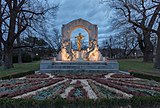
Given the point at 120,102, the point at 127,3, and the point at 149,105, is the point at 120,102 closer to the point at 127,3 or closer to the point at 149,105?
the point at 149,105

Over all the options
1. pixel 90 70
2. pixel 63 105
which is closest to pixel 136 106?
pixel 63 105

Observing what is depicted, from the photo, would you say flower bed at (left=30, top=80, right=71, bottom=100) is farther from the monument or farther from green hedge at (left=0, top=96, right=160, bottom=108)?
the monument

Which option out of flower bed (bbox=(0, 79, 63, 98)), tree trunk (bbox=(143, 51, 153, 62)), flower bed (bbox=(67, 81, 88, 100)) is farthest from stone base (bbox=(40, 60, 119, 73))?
tree trunk (bbox=(143, 51, 153, 62))

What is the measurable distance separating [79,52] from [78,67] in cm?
578

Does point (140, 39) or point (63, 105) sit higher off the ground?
point (140, 39)

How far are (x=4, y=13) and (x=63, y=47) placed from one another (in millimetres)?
7259

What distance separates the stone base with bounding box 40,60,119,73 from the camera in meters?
15.4

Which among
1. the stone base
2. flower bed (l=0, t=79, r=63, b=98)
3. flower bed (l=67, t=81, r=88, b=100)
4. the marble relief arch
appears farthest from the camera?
the marble relief arch

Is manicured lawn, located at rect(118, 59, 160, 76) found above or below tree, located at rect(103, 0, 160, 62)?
below

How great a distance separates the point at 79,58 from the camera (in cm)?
2117

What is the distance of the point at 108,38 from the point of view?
6203 centimetres

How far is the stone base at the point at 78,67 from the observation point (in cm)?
1541

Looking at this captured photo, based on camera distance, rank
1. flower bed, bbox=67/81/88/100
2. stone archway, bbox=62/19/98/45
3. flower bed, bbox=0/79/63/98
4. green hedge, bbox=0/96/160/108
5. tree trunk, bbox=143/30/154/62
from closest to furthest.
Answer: green hedge, bbox=0/96/160/108 < flower bed, bbox=67/81/88/100 < flower bed, bbox=0/79/63/98 < stone archway, bbox=62/19/98/45 < tree trunk, bbox=143/30/154/62

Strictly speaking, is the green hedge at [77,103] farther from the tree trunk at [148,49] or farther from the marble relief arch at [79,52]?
the tree trunk at [148,49]
